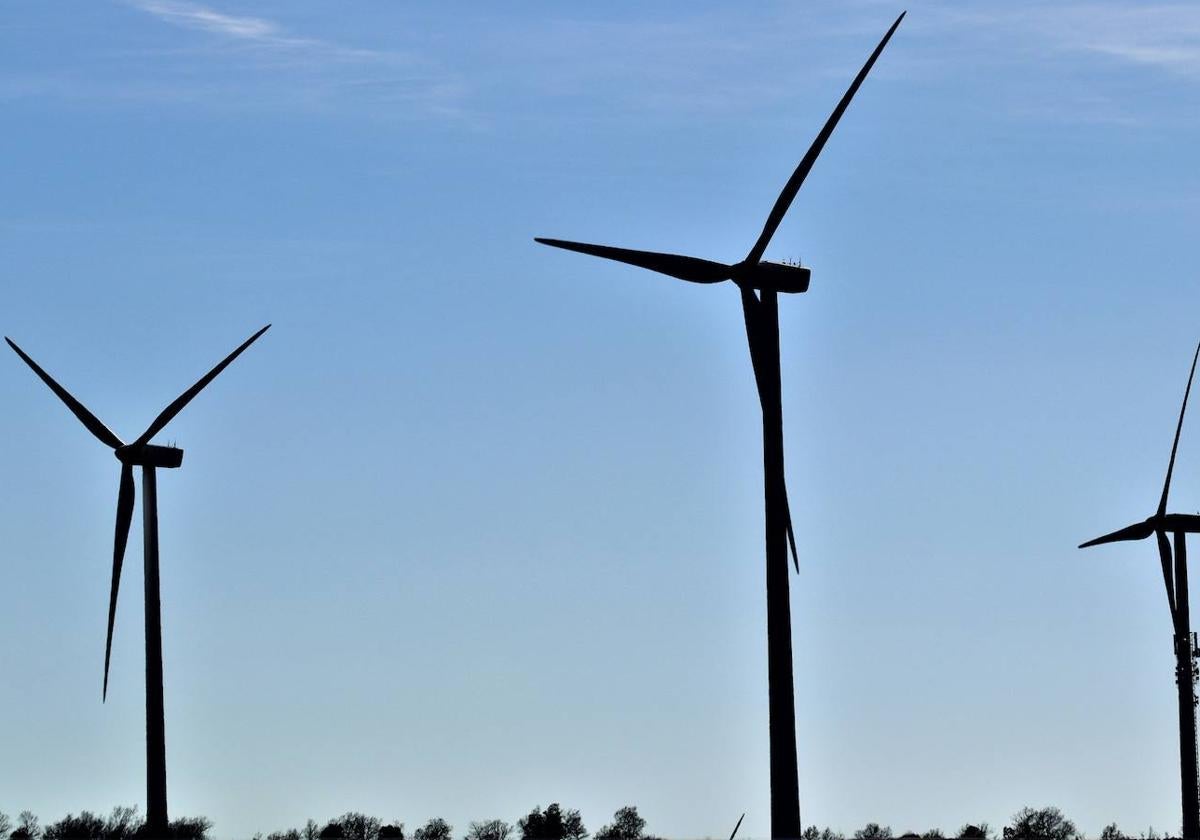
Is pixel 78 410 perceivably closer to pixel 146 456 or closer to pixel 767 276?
pixel 146 456

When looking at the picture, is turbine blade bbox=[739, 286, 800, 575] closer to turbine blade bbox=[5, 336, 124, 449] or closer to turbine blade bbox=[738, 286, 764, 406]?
turbine blade bbox=[738, 286, 764, 406]

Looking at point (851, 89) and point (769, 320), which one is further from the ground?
point (851, 89)

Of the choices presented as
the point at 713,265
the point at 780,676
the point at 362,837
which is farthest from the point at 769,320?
the point at 362,837

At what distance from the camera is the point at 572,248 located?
8825cm

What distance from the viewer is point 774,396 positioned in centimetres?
8631

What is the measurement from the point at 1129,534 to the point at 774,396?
5920 cm

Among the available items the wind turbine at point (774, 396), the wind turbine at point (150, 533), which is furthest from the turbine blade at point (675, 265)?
the wind turbine at point (150, 533)

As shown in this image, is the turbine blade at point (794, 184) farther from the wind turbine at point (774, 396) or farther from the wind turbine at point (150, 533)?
the wind turbine at point (150, 533)

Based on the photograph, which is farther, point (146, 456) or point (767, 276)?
point (146, 456)

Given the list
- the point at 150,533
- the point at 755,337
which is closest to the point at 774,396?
the point at 755,337

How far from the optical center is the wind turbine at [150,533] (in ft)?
331

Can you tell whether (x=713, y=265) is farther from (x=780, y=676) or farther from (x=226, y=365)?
(x=226, y=365)

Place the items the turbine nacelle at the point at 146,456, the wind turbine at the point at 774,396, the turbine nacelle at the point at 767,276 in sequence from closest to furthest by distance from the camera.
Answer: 1. the wind turbine at the point at 774,396
2. the turbine nacelle at the point at 767,276
3. the turbine nacelle at the point at 146,456

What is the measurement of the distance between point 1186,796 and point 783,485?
49223 millimetres
